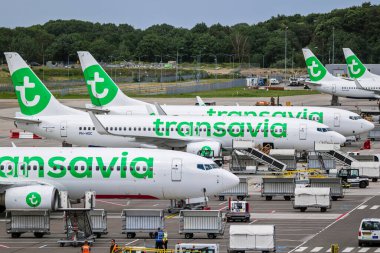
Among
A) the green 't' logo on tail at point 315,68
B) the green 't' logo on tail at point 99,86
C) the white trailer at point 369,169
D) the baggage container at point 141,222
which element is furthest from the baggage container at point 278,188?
the green 't' logo on tail at point 315,68

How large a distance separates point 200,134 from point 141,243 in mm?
35995

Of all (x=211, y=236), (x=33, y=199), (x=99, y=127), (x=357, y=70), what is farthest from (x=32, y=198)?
(x=357, y=70)

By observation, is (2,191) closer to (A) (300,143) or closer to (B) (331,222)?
(B) (331,222)

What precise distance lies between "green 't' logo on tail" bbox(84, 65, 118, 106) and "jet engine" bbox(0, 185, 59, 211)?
43357 millimetres

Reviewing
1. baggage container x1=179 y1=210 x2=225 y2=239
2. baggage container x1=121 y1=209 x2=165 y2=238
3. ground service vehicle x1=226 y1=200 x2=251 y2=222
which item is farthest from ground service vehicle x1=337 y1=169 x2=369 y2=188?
baggage container x1=121 y1=209 x2=165 y2=238

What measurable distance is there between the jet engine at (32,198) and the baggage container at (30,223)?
334 cm

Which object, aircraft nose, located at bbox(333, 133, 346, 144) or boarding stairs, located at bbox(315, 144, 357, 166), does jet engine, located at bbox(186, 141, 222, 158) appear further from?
aircraft nose, located at bbox(333, 133, 346, 144)

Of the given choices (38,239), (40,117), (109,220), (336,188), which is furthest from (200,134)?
(38,239)

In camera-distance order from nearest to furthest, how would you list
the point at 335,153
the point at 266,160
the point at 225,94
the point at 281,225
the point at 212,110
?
the point at 281,225
the point at 266,160
the point at 335,153
the point at 212,110
the point at 225,94

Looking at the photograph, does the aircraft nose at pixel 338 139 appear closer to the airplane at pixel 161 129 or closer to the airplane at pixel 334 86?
the airplane at pixel 161 129

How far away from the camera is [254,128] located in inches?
3425

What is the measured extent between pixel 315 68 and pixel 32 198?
99.8 meters

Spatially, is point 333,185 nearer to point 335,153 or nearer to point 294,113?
point 335,153

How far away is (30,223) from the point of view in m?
53.4
